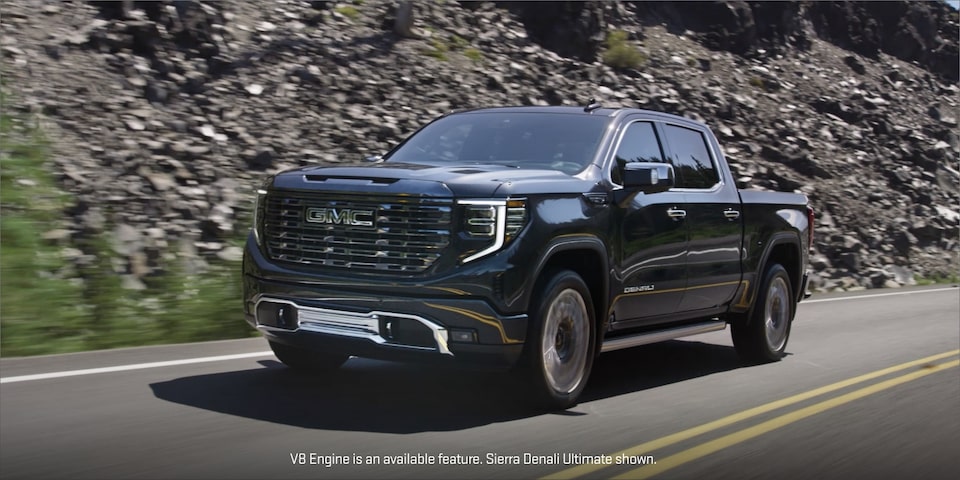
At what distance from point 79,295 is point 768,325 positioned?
579cm

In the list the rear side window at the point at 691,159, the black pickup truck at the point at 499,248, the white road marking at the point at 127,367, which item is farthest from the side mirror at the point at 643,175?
the white road marking at the point at 127,367

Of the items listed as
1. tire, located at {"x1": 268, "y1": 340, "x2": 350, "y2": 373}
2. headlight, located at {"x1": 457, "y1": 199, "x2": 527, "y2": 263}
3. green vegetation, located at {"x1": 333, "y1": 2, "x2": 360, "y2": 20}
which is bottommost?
green vegetation, located at {"x1": 333, "y1": 2, "x2": 360, "y2": 20}

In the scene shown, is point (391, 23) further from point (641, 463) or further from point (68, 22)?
point (641, 463)

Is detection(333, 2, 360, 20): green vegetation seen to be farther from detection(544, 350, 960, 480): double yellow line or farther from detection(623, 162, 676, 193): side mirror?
detection(623, 162, 676, 193): side mirror

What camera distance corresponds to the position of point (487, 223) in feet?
21.6

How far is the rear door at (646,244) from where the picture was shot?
7770 millimetres

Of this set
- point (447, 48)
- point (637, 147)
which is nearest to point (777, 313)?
point (637, 147)

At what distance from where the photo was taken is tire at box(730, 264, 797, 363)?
9984mm

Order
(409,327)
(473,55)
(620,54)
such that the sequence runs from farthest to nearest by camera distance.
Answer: (620,54)
(473,55)
(409,327)

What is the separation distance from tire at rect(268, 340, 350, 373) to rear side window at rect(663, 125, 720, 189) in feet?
9.56

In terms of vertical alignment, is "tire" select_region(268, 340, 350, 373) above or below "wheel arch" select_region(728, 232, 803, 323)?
below

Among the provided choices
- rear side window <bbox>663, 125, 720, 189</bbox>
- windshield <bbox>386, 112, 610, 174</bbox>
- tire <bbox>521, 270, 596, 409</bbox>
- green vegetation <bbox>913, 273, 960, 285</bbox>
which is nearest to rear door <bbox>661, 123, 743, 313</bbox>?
rear side window <bbox>663, 125, 720, 189</bbox>

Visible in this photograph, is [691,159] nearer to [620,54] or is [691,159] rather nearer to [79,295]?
[79,295]

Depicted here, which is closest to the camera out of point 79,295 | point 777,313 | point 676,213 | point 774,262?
point 676,213
